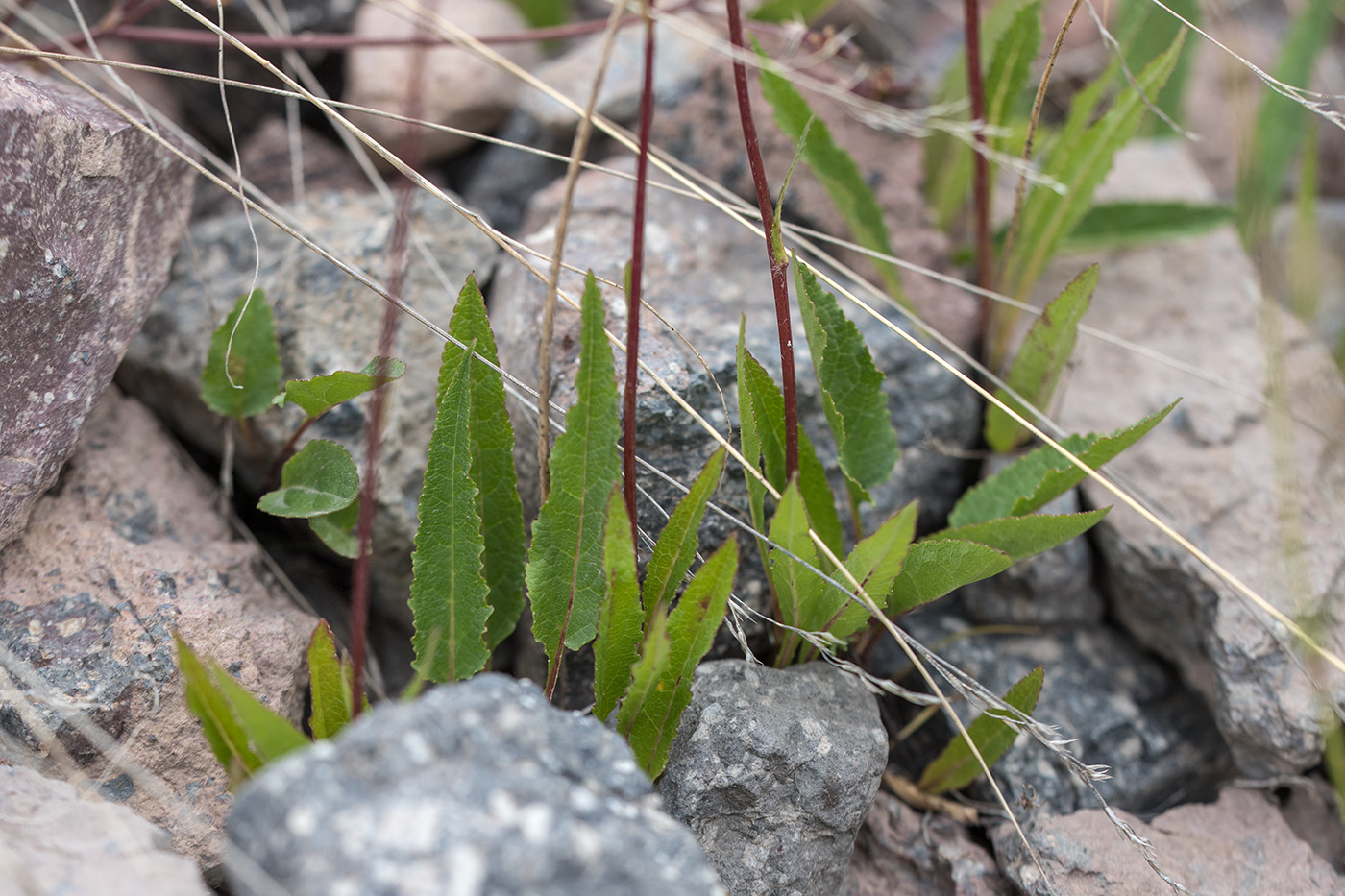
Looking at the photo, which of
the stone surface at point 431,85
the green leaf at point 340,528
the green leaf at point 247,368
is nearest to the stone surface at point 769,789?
the green leaf at point 340,528

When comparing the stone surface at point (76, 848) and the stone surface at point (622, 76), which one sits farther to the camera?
the stone surface at point (622, 76)

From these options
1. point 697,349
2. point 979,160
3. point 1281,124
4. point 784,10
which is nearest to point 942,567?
point 697,349

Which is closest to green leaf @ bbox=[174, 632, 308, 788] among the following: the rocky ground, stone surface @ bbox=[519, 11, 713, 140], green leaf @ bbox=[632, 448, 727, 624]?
the rocky ground

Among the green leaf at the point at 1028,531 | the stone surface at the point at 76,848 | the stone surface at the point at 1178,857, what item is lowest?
the stone surface at the point at 1178,857

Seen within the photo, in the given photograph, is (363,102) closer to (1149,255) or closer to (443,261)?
(443,261)

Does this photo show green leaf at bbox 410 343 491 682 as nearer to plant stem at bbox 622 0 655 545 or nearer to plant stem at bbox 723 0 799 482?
plant stem at bbox 622 0 655 545

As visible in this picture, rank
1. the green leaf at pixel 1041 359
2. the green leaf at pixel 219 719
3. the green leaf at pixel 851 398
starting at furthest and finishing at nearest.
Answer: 1. the green leaf at pixel 1041 359
2. the green leaf at pixel 851 398
3. the green leaf at pixel 219 719

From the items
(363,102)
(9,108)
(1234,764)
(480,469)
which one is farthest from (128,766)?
(1234,764)

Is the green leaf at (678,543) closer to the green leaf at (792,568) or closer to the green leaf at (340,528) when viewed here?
the green leaf at (792,568)
